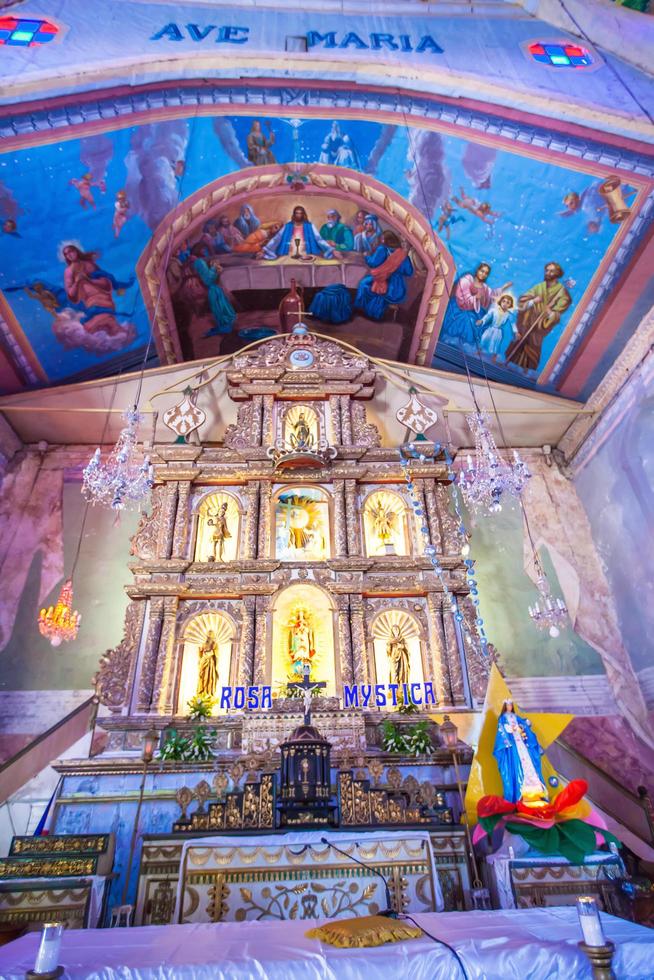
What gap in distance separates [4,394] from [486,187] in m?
10.6

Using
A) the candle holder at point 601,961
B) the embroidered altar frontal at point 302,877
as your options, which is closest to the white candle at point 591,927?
the candle holder at point 601,961

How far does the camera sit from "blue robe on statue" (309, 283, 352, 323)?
13516 millimetres

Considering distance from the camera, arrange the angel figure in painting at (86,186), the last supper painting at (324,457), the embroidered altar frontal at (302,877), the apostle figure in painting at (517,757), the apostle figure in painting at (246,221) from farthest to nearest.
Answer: the apostle figure in painting at (246,221) < the angel figure in painting at (86,186) < the apostle figure in painting at (517,757) < the last supper painting at (324,457) < the embroidered altar frontal at (302,877)

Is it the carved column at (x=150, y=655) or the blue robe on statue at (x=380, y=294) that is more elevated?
the blue robe on statue at (x=380, y=294)

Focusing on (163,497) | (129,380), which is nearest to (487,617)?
(163,497)

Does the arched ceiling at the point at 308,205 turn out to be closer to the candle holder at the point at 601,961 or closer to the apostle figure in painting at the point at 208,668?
the apostle figure in painting at the point at 208,668

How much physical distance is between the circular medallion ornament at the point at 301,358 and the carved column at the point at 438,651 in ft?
19.9

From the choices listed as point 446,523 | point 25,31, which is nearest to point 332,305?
point 446,523

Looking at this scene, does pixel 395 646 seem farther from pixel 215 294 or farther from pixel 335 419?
pixel 215 294

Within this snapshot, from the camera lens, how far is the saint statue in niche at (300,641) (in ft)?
32.4

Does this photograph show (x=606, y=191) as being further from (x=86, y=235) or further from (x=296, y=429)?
(x=86, y=235)

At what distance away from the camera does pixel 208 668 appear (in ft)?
32.5

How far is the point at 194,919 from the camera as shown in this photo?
203 inches

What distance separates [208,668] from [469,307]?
9.15m
